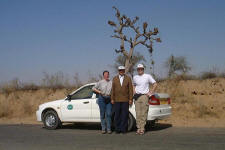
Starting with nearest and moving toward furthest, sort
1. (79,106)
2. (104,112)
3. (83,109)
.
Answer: (104,112)
(83,109)
(79,106)

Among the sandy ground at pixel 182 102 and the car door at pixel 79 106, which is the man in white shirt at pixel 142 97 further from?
the sandy ground at pixel 182 102

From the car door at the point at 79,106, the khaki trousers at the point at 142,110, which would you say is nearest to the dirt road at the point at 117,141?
the khaki trousers at the point at 142,110

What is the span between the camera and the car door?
37.9 ft

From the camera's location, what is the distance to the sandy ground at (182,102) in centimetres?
1472

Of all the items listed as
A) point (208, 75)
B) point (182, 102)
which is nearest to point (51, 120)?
point (182, 102)

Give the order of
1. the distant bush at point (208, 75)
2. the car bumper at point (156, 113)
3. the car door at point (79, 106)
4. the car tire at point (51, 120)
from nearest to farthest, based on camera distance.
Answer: the car bumper at point (156, 113) < the car door at point (79, 106) < the car tire at point (51, 120) < the distant bush at point (208, 75)

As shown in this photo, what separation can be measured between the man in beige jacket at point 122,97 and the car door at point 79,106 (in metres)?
1.37

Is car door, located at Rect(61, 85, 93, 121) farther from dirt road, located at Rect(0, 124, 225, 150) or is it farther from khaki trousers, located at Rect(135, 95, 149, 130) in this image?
khaki trousers, located at Rect(135, 95, 149, 130)

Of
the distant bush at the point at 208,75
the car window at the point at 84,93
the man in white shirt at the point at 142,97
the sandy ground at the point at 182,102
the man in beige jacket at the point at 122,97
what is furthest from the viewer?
the distant bush at the point at 208,75

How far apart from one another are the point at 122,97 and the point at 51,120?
11.5ft

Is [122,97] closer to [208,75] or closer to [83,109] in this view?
[83,109]

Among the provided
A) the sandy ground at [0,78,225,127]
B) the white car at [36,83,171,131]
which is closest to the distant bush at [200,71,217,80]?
the sandy ground at [0,78,225,127]

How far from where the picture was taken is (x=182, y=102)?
17203mm

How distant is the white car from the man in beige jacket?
0.38 metres
